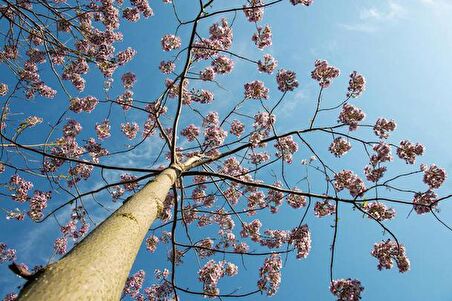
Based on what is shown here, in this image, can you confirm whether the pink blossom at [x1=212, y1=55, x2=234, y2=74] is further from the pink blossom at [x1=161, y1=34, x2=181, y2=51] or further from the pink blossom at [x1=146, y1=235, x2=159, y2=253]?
Answer: the pink blossom at [x1=146, y1=235, x2=159, y2=253]

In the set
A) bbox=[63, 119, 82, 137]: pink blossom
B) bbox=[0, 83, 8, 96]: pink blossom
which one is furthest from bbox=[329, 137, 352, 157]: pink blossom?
bbox=[0, 83, 8, 96]: pink blossom

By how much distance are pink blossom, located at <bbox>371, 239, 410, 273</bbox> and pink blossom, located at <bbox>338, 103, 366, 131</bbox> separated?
88.5 inches

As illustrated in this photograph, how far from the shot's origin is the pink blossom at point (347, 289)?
5.20 m

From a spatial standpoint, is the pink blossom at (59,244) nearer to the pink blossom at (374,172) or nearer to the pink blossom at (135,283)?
the pink blossom at (135,283)

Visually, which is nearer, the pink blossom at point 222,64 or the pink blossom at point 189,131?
the pink blossom at point 222,64

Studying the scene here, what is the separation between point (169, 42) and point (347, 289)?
673cm

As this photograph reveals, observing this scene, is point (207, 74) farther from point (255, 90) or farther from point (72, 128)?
point (72, 128)

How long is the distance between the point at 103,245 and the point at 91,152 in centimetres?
670

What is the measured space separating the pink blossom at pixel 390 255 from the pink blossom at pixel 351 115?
7.38ft

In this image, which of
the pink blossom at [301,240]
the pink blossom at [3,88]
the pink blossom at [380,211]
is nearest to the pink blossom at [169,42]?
the pink blossom at [3,88]

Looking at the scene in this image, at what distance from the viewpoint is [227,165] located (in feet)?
31.5

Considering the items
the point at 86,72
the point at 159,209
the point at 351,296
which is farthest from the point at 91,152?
the point at 351,296

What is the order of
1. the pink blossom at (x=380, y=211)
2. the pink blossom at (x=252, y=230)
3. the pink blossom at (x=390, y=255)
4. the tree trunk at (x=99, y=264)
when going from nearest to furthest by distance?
the tree trunk at (x=99, y=264)
the pink blossom at (x=390, y=255)
the pink blossom at (x=380, y=211)
the pink blossom at (x=252, y=230)

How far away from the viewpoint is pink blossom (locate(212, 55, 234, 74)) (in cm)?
835
